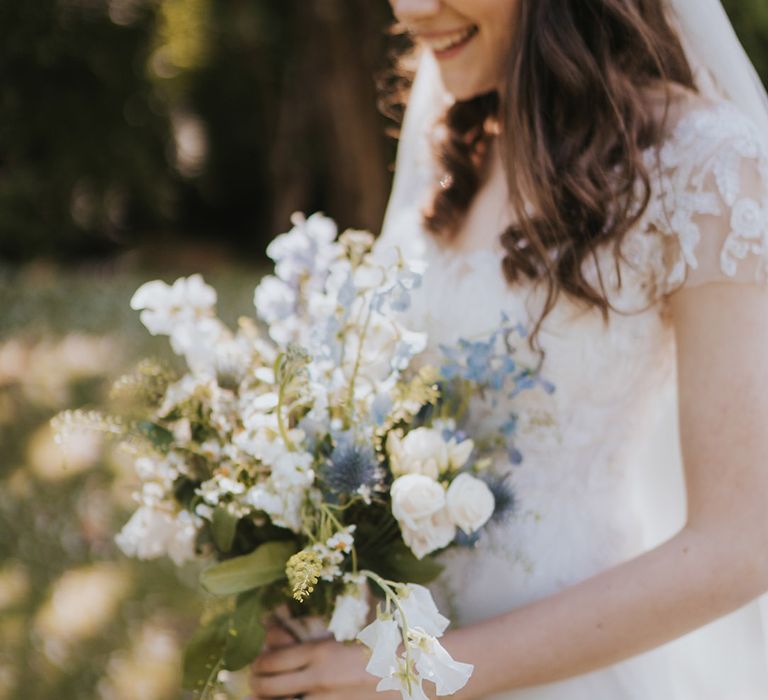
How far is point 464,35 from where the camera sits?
5.96 ft

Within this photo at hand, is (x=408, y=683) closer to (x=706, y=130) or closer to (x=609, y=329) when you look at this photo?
(x=609, y=329)

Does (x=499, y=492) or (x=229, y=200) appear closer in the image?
(x=499, y=492)

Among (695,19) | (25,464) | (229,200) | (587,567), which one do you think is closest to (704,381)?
(587,567)

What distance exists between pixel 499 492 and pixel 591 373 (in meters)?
0.28

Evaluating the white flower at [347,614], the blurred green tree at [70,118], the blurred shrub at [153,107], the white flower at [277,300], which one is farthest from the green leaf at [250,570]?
the blurred green tree at [70,118]

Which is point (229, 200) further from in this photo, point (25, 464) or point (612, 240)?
point (612, 240)

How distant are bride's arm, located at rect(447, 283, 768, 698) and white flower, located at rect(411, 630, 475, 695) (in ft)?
1.33

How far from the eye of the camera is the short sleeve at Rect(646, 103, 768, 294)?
1.51 meters

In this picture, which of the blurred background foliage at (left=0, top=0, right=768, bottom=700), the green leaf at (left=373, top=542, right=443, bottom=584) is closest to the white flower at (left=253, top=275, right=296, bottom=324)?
the green leaf at (left=373, top=542, right=443, bottom=584)

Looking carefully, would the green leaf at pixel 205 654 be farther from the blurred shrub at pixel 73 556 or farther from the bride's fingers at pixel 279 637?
the blurred shrub at pixel 73 556

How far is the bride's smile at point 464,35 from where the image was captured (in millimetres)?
1764

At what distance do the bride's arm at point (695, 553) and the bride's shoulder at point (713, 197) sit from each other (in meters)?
0.04

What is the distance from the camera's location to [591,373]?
Result: 68.1 inches

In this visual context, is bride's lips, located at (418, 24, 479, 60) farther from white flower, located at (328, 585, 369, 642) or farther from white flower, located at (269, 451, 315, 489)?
white flower, located at (328, 585, 369, 642)
